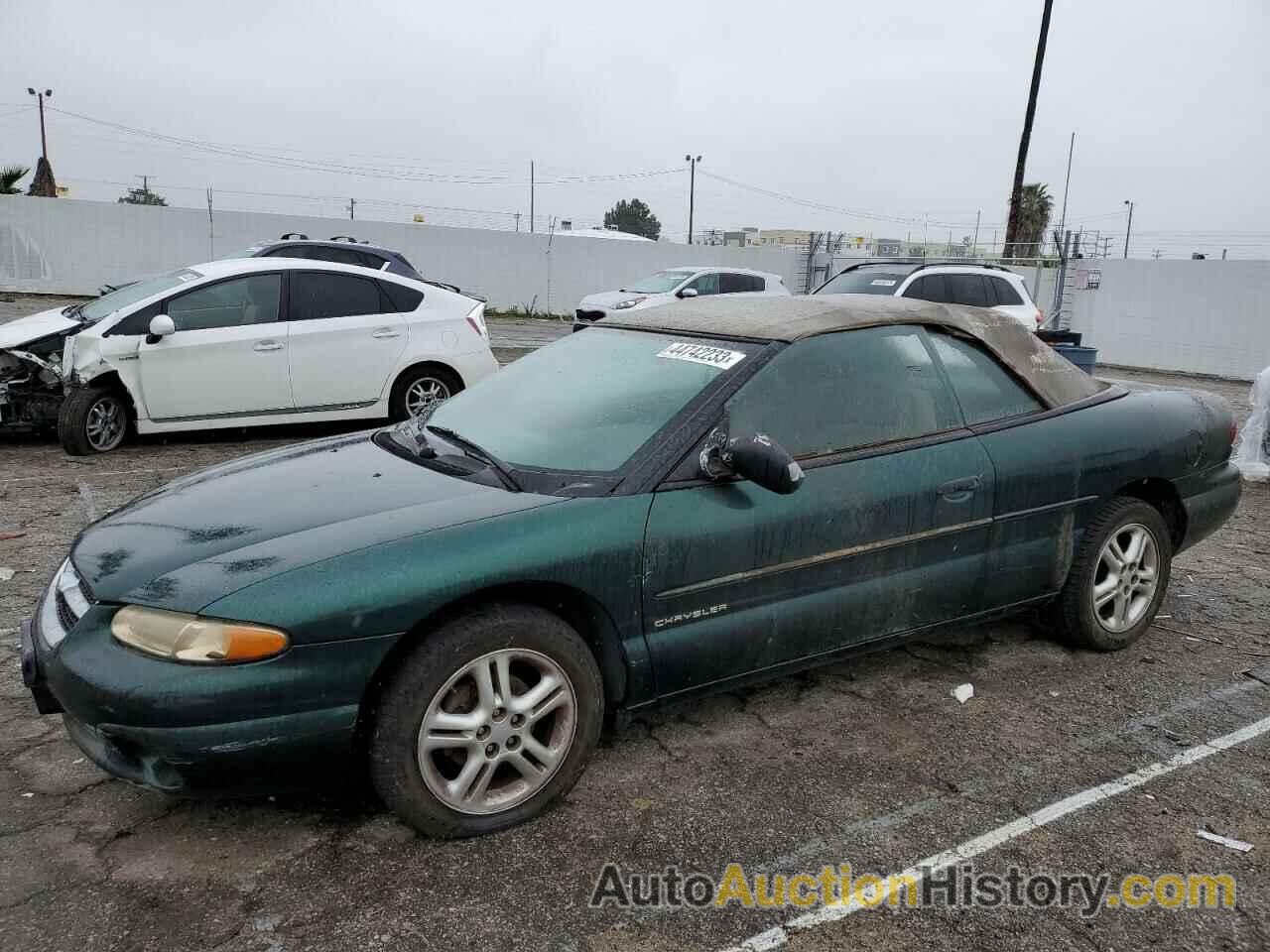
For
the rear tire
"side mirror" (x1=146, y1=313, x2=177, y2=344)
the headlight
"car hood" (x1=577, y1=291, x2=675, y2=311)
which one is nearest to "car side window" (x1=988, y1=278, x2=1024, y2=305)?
"car hood" (x1=577, y1=291, x2=675, y2=311)

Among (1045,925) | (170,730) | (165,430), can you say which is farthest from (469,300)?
(1045,925)

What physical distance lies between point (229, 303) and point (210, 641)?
234 inches

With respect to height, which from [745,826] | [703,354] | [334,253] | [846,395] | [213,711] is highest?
[334,253]

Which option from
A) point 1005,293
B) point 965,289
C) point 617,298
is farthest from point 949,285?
point 617,298

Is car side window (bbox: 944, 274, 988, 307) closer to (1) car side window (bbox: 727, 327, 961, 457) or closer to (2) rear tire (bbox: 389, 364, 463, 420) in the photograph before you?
(2) rear tire (bbox: 389, 364, 463, 420)

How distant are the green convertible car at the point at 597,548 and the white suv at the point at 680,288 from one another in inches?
500

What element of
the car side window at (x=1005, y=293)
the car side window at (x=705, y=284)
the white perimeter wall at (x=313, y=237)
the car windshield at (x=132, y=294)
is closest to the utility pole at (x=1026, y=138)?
the white perimeter wall at (x=313, y=237)

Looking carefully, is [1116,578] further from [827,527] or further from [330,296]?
[330,296]

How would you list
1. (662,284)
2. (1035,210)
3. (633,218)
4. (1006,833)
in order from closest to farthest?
(1006,833), (662,284), (1035,210), (633,218)

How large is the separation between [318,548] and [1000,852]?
6.77 feet

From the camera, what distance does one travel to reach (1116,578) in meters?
4.17

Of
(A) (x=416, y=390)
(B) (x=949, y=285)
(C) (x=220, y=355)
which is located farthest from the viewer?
(B) (x=949, y=285)

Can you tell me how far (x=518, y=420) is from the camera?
3.58 meters

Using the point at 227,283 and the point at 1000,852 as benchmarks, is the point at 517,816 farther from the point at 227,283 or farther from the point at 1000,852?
the point at 227,283
